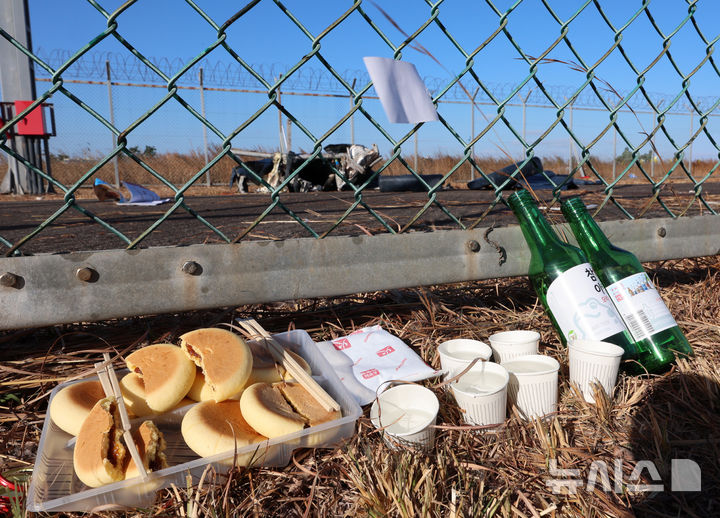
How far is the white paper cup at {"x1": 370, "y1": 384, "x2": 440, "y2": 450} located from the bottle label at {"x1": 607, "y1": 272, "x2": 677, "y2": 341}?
64cm

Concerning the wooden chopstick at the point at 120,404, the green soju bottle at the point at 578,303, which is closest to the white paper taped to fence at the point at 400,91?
the green soju bottle at the point at 578,303

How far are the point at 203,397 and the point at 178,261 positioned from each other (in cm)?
33

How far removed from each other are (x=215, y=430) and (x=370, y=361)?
0.47m

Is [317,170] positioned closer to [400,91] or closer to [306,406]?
[400,91]

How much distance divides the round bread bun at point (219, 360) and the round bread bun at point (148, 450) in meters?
0.15

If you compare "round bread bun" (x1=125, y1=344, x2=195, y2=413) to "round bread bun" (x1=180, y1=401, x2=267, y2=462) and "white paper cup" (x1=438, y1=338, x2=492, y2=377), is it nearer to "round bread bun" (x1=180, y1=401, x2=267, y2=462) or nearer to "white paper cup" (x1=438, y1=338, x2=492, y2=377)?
"round bread bun" (x1=180, y1=401, x2=267, y2=462)

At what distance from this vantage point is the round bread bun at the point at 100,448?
0.83 metres

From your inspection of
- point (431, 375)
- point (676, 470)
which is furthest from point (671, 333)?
point (431, 375)

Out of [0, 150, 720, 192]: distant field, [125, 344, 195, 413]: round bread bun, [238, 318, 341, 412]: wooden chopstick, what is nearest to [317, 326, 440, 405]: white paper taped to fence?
[238, 318, 341, 412]: wooden chopstick

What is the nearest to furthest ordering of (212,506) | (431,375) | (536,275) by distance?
1. (212,506)
2. (431,375)
3. (536,275)

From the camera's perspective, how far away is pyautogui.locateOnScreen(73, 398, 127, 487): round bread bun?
83cm

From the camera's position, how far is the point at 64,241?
1982 millimetres

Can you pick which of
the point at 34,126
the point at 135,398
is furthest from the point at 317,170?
the point at 135,398

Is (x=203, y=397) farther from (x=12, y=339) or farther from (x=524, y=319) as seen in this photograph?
(x=524, y=319)
